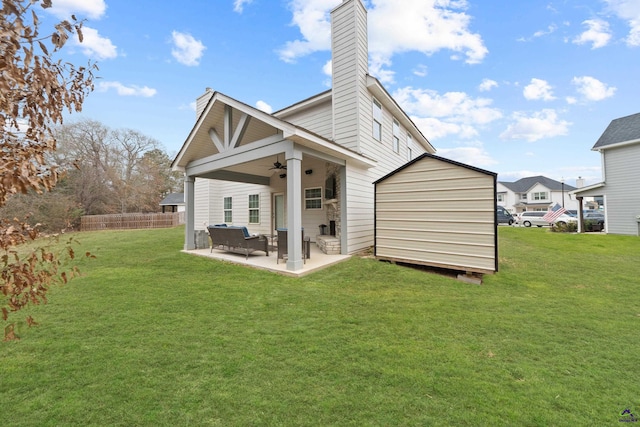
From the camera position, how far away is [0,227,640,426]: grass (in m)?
2.15

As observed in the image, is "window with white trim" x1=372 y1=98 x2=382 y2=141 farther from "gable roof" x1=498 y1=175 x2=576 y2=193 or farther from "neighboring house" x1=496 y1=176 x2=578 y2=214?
"gable roof" x1=498 y1=175 x2=576 y2=193

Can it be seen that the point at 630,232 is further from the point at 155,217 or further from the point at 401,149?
the point at 155,217

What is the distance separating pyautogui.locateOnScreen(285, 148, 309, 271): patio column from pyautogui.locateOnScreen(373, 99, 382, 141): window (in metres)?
4.87

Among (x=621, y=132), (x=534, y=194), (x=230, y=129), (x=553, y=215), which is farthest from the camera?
(x=534, y=194)

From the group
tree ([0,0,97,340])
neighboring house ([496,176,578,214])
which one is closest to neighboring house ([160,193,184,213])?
tree ([0,0,97,340])

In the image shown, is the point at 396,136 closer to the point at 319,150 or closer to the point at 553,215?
the point at 319,150

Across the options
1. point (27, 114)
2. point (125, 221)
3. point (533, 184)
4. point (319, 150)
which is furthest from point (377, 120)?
point (533, 184)

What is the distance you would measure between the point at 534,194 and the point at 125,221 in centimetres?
5344

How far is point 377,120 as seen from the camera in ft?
33.8

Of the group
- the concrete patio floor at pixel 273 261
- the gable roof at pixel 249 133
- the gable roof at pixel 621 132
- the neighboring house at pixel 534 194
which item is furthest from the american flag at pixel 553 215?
the neighboring house at pixel 534 194

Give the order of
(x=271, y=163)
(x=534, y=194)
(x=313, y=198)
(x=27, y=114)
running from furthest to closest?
1. (x=534, y=194)
2. (x=313, y=198)
3. (x=271, y=163)
4. (x=27, y=114)

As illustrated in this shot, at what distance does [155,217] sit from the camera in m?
23.7

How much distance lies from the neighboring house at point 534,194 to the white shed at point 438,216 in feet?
146

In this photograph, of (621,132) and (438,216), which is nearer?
(438,216)
